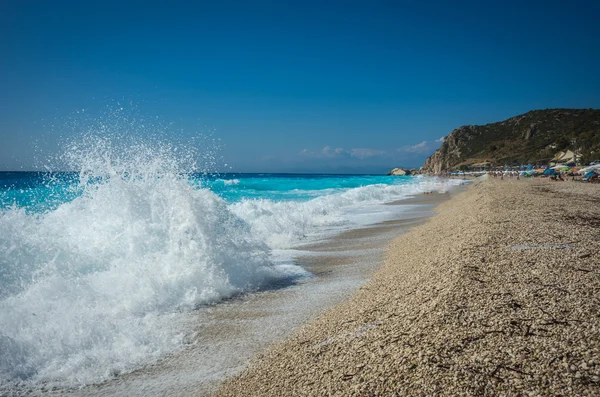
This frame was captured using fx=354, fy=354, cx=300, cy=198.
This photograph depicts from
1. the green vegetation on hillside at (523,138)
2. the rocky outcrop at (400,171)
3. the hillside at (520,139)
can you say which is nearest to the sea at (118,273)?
the hillside at (520,139)

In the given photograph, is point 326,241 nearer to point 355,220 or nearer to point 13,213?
point 355,220

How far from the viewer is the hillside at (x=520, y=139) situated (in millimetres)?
86544

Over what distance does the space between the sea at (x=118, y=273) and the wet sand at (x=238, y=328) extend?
20cm

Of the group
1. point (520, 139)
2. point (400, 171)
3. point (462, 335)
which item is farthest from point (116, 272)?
point (400, 171)

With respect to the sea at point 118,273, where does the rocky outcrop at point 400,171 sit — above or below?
above

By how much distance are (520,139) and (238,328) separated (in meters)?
131

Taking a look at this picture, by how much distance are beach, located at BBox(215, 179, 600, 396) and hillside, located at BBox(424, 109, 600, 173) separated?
249 ft

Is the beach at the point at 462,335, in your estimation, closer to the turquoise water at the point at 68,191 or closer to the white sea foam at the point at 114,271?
the white sea foam at the point at 114,271

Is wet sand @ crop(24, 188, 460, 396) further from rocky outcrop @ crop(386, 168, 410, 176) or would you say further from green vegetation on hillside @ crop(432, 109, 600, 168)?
rocky outcrop @ crop(386, 168, 410, 176)

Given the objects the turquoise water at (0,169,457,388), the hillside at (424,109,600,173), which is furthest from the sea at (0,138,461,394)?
the hillside at (424,109,600,173)

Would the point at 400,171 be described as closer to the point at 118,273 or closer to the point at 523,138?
the point at 523,138

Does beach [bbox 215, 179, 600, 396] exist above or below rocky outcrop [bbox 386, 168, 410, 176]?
below

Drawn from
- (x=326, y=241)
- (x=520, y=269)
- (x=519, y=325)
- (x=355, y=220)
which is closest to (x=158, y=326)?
(x=519, y=325)

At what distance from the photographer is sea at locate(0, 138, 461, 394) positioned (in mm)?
4391
